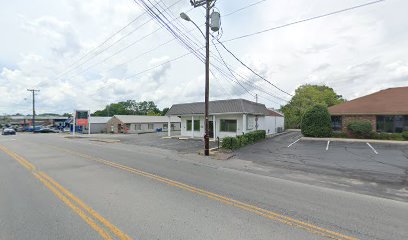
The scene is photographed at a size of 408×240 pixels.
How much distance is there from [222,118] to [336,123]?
13311 mm

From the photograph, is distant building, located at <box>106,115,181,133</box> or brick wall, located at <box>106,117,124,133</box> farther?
brick wall, located at <box>106,117,124,133</box>

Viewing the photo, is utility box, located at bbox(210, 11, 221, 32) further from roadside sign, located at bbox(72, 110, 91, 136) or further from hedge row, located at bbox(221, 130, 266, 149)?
roadside sign, located at bbox(72, 110, 91, 136)

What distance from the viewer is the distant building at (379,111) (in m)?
22.8

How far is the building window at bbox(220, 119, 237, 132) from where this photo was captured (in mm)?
25759

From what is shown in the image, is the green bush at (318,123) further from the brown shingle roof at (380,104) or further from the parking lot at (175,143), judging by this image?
the parking lot at (175,143)

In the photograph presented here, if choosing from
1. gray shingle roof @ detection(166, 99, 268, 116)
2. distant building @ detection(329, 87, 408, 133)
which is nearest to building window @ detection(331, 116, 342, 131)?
distant building @ detection(329, 87, 408, 133)

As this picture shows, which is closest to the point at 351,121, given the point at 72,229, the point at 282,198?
the point at 282,198

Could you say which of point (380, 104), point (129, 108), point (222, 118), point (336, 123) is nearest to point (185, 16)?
point (222, 118)

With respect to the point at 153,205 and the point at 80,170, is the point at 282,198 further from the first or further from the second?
the point at 80,170

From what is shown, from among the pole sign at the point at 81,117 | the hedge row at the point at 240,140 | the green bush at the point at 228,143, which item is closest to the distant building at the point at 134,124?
the pole sign at the point at 81,117

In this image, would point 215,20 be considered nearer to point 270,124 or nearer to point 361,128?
point 361,128

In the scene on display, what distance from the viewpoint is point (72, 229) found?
417 centimetres

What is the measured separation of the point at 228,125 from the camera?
26234 mm

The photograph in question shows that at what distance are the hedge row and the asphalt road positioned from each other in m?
8.79
